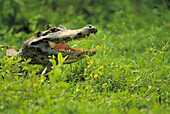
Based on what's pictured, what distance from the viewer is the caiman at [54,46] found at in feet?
13.3

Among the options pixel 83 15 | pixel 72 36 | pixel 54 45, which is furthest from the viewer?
pixel 83 15

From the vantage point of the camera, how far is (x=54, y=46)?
4.26m

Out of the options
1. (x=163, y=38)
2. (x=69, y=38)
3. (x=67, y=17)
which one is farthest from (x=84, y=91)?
(x=67, y=17)

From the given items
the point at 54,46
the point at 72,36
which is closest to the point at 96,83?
the point at 72,36

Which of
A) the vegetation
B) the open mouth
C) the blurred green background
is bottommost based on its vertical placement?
the vegetation

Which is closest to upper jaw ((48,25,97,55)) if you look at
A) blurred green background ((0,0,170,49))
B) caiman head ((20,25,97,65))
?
caiman head ((20,25,97,65))

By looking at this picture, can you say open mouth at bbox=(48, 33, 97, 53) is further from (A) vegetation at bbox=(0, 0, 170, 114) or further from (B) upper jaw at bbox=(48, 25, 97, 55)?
(A) vegetation at bbox=(0, 0, 170, 114)

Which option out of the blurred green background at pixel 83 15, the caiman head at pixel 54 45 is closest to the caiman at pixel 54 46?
the caiman head at pixel 54 45

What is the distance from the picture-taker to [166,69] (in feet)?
14.9

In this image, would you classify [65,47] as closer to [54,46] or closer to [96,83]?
[54,46]

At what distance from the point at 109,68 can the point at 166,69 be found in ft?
3.85

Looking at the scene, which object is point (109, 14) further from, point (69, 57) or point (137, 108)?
point (137, 108)

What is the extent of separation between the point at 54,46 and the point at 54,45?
23mm

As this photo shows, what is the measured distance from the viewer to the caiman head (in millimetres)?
4055
